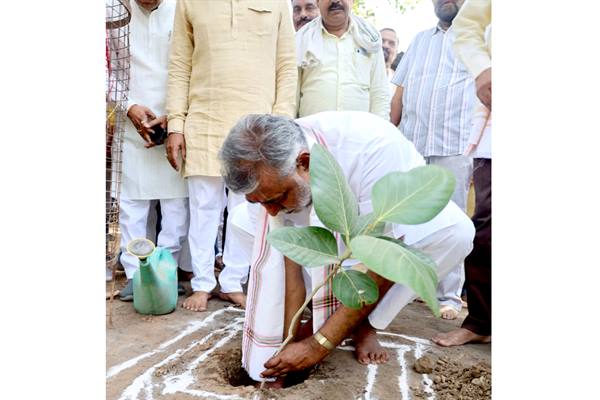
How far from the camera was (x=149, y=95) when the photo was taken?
2.22m

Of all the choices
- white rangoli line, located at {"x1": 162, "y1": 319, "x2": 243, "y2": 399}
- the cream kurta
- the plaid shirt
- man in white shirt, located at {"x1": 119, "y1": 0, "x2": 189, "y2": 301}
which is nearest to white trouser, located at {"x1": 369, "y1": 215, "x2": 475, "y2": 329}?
the plaid shirt

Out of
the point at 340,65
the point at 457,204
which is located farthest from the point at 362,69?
the point at 457,204

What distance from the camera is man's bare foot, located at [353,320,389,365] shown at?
1630 millimetres

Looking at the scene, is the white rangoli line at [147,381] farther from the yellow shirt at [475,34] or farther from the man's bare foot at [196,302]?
the yellow shirt at [475,34]

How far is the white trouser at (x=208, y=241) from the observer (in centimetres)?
221

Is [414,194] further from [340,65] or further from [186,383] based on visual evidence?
[340,65]

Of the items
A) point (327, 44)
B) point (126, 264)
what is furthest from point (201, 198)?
point (327, 44)

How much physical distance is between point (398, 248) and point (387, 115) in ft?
5.83

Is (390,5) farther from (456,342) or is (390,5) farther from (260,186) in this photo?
(456,342)

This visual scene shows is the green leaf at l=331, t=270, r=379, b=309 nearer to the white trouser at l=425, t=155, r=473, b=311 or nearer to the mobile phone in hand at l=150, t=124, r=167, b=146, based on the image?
the white trouser at l=425, t=155, r=473, b=311

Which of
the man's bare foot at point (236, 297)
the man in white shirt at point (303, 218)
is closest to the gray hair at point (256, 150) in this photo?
the man in white shirt at point (303, 218)

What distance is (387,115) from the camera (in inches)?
103

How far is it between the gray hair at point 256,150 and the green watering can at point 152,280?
615mm

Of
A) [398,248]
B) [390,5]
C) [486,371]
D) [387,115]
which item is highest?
[390,5]
